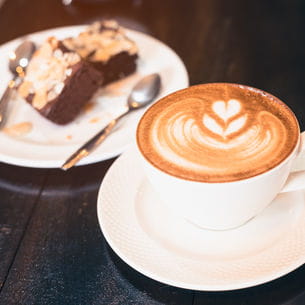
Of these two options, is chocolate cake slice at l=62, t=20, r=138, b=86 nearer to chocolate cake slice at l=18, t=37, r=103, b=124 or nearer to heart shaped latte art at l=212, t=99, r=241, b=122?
chocolate cake slice at l=18, t=37, r=103, b=124

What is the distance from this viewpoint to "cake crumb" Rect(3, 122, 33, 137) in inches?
49.3

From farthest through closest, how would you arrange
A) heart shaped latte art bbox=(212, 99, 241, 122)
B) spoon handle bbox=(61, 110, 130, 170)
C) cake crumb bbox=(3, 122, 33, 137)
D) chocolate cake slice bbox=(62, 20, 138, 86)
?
chocolate cake slice bbox=(62, 20, 138, 86) → cake crumb bbox=(3, 122, 33, 137) → spoon handle bbox=(61, 110, 130, 170) → heart shaped latte art bbox=(212, 99, 241, 122)

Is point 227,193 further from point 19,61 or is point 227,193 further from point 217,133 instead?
point 19,61

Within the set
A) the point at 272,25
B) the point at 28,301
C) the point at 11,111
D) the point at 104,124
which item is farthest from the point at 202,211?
the point at 272,25

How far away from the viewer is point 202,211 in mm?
804

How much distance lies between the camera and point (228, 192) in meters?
0.75

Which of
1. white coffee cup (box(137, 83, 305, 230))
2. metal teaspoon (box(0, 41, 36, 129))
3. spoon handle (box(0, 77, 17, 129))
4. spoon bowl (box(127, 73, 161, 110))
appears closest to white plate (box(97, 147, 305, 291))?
white coffee cup (box(137, 83, 305, 230))

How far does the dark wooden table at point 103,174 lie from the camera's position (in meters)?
0.80

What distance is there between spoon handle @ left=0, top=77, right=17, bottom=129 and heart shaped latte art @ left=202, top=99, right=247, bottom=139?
2.02ft

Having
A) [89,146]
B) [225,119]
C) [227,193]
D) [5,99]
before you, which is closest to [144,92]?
[89,146]

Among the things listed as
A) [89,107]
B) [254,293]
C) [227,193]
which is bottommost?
[89,107]

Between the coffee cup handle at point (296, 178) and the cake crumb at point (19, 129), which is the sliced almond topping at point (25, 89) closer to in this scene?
the cake crumb at point (19, 129)

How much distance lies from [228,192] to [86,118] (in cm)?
64

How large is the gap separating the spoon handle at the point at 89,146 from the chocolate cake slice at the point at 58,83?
5.1 inches
